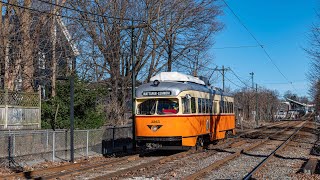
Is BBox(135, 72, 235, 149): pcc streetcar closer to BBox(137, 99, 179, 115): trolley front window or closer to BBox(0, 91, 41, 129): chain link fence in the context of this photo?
BBox(137, 99, 179, 115): trolley front window

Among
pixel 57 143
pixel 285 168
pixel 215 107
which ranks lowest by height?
pixel 285 168

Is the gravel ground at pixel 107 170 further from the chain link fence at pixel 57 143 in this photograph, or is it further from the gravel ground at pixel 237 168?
the gravel ground at pixel 237 168

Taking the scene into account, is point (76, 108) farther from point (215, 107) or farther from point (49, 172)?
point (49, 172)

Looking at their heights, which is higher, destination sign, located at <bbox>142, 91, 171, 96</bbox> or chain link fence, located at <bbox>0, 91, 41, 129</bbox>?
destination sign, located at <bbox>142, 91, 171, 96</bbox>

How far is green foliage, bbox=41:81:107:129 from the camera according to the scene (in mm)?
21688

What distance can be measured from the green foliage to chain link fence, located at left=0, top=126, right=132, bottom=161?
1.76 meters

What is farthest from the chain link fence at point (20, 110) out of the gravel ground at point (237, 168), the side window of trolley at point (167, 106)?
the gravel ground at point (237, 168)

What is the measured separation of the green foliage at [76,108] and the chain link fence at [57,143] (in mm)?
1761

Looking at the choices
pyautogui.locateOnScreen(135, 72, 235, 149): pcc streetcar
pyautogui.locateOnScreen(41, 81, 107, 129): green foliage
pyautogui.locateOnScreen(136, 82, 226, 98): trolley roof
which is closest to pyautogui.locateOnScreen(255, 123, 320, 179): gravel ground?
pyautogui.locateOnScreen(135, 72, 235, 149): pcc streetcar

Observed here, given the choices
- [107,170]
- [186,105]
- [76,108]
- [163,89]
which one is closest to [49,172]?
[107,170]

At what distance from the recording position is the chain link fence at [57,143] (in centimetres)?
1506

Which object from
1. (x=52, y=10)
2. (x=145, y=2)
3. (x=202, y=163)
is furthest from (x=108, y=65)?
(x=202, y=163)

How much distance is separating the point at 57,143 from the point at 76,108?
18.3 feet

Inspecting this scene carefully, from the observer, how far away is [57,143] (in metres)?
17.3
